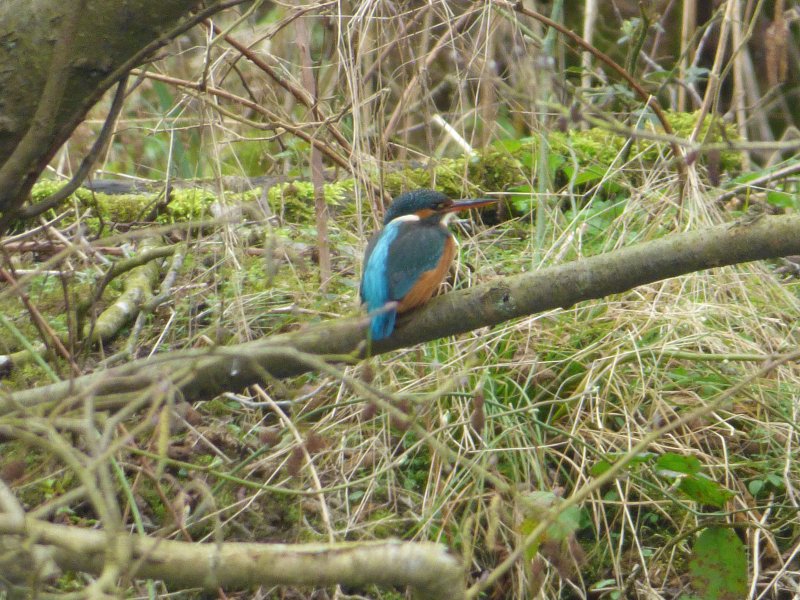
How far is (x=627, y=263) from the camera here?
2.43 meters

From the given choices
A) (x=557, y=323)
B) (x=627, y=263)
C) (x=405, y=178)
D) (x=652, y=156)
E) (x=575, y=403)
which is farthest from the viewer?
(x=652, y=156)

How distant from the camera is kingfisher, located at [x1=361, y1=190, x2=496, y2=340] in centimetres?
285

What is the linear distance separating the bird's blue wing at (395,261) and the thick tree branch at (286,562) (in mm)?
1159

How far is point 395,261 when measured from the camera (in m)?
→ 3.00

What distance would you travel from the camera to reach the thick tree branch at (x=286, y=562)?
5.02 feet

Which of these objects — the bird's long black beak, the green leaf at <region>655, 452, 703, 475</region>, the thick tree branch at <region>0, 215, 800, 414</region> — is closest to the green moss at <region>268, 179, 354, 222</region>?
the bird's long black beak

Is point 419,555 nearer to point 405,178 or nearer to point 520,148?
point 405,178

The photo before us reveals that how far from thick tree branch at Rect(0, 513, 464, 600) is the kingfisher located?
1123 mm

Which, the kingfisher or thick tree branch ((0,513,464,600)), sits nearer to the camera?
thick tree branch ((0,513,464,600))

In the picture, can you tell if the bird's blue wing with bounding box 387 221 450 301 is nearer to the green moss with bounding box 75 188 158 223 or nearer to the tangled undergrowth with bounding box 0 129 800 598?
the tangled undergrowth with bounding box 0 129 800 598

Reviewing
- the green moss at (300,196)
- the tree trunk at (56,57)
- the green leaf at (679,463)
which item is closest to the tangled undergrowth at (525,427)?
the green leaf at (679,463)

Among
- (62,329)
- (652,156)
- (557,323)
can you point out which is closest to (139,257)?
(62,329)

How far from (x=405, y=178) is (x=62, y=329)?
147 cm

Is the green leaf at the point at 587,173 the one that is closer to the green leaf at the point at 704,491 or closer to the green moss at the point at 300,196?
the green moss at the point at 300,196
